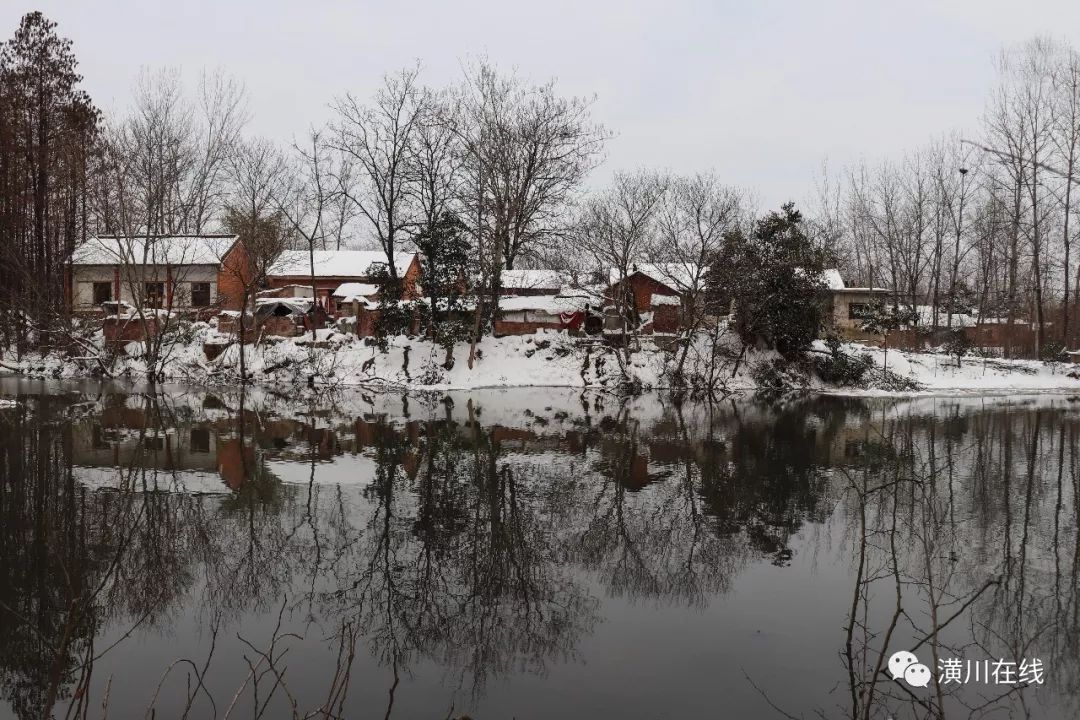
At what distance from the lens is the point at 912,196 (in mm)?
49719

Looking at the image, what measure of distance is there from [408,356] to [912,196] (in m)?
34.9

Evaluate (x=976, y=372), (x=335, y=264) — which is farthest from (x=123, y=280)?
(x=976, y=372)

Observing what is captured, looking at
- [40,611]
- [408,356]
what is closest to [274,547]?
[40,611]

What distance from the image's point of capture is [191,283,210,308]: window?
141 ft

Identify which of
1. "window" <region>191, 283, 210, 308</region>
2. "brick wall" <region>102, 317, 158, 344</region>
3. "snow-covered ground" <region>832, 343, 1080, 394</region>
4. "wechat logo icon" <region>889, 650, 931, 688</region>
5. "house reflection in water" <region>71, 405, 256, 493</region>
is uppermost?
"window" <region>191, 283, 210, 308</region>

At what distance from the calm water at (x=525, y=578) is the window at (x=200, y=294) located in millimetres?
27611

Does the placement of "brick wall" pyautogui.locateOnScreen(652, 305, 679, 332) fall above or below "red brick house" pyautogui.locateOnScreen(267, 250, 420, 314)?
below

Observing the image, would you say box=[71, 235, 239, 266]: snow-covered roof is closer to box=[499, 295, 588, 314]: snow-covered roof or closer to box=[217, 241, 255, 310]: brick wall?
box=[217, 241, 255, 310]: brick wall

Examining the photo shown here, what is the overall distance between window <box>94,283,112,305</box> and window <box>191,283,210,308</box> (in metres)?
4.10

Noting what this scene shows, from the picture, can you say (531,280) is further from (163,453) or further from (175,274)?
(163,453)

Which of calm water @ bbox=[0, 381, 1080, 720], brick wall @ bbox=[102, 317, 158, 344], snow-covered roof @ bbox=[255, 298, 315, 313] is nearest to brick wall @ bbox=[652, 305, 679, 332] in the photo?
snow-covered roof @ bbox=[255, 298, 315, 313]

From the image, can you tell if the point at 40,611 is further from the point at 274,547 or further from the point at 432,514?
the point at 432,514

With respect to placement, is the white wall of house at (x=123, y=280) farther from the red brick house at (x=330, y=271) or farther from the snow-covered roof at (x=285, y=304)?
the snow-covered roof at (x=285, y=304)

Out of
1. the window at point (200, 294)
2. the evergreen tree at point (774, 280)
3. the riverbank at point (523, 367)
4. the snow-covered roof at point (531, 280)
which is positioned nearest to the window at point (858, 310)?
the riverbank at point (523, 367)
